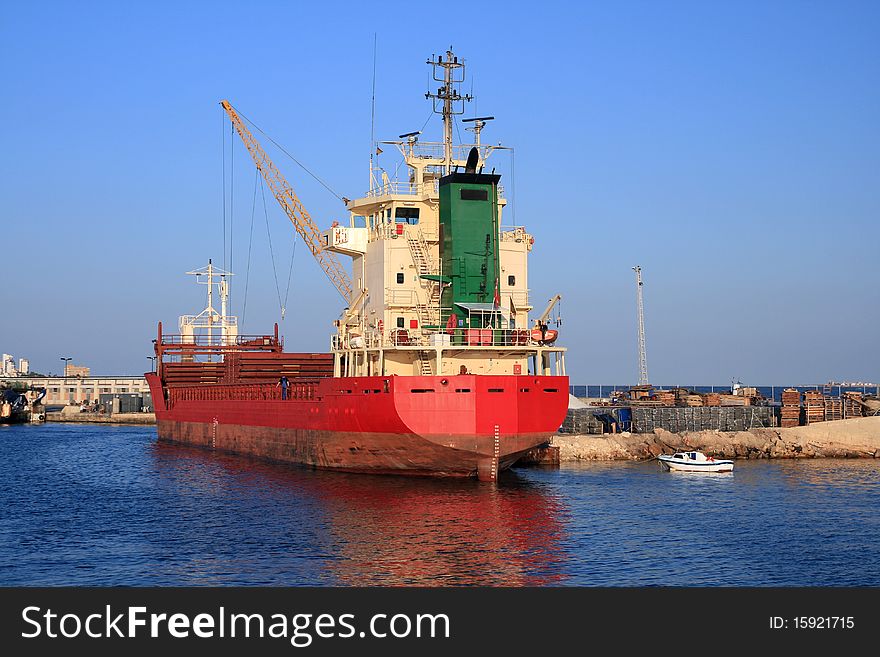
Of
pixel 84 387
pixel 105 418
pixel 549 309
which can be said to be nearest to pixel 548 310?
pixel 549 309

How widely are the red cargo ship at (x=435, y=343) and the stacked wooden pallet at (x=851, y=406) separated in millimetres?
30559

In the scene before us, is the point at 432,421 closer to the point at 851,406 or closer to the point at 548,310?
the point at 548,310

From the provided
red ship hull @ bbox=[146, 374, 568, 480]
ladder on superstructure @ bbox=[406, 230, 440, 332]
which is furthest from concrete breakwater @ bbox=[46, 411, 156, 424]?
ladder on superstructure @ bbox=[406, 230, 440, 332]

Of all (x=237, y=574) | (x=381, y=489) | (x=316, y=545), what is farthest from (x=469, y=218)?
(x=237, y=574)

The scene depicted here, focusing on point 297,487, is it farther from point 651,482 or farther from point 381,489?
point 651,482

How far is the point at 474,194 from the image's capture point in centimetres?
4119

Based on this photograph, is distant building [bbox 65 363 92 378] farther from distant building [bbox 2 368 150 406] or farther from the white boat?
the white boat

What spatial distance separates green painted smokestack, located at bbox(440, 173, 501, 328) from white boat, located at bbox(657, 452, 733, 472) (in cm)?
1264

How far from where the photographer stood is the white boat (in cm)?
4553

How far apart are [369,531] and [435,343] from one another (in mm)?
10198

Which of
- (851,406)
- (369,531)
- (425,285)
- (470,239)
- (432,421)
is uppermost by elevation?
(470,239)

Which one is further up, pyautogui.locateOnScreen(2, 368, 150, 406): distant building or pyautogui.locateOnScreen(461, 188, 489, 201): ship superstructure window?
pyautogui.locateOnScreen(461, 188, 489, 201): ship superstructure window

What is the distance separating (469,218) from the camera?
135 ft

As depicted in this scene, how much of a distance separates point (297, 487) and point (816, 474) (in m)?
23.7
